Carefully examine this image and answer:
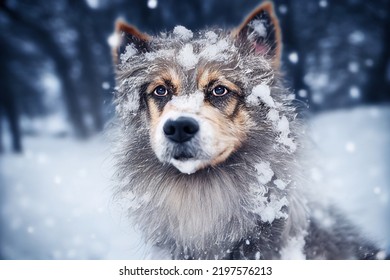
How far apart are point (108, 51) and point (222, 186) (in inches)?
37.9

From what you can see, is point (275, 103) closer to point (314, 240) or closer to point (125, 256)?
point (314, 240)

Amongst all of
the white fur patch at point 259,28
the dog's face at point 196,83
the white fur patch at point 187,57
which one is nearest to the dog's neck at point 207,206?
the dog's face at point 196,83

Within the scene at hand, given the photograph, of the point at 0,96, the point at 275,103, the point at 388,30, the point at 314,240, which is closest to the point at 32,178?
the point at 0,96

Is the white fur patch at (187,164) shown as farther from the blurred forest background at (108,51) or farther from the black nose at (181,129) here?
the blurred forest background at (108,51)

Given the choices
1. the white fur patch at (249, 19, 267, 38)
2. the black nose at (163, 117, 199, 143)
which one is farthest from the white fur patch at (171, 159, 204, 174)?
the white fur patch at (249, 19, 267, 38)

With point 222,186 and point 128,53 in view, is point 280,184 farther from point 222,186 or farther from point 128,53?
point 128,53

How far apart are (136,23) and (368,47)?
1.26 m

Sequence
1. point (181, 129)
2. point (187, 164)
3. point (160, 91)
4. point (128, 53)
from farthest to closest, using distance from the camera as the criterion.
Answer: point (128, 53) < point (160, 91) < point (187, 164) < point (181, 129)

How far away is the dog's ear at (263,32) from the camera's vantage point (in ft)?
5.28

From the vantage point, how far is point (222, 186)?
5.38ft

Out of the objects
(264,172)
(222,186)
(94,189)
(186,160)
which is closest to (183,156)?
(186,160)

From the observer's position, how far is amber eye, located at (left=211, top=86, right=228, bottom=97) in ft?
5.01

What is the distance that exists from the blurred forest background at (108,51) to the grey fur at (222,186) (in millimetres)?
240

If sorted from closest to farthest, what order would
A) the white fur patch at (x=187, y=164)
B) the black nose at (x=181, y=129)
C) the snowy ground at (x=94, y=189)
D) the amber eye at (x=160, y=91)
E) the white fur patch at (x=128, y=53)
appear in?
the black nose at (x=181, y=129) < the white fur patch at (x=187, y=164) < the amber eye at (x=160, y=91) < the white fur patch at (x=128, y=53) < the snowy ground at (x=94, y=189)
